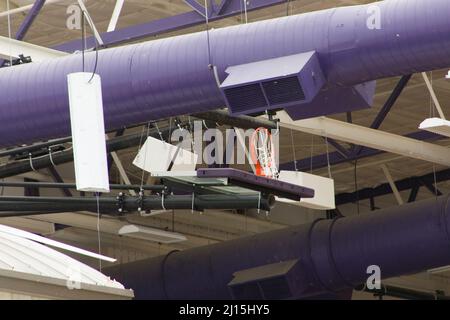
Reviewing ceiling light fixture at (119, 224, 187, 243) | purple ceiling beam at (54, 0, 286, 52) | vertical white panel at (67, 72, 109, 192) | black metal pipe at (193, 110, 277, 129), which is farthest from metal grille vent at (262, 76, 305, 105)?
ceiling light fixture at (119, 224, 187, 243)

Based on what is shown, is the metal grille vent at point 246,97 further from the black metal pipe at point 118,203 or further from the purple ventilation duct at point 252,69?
→ the black metal pipe at point 118,203

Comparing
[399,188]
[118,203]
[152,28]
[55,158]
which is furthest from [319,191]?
[399,188]

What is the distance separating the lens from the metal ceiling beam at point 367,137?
979 inches

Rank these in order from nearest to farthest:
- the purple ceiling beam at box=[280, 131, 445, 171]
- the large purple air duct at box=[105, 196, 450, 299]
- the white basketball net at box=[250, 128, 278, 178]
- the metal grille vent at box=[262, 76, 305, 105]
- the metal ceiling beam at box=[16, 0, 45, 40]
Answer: the metal grille vent at box=[262, 76, 305, 105], the white basketball net at box=[250, 128, 278, 178], the metal ceiling beam at box=[16, 0, 45, 40], the large purple air duct at box=[105, 196, 450, 299], the purple ceiling beam at box=[280, 131, 445, 171]

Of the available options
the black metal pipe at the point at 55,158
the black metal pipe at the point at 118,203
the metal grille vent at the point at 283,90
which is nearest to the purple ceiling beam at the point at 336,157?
the black metal pipe at the point at 55,158

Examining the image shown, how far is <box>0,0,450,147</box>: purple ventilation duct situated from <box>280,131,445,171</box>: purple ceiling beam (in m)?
9.78

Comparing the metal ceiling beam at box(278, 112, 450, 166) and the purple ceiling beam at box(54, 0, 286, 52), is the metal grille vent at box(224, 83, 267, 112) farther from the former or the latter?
the metal ceiling beam at box(278, 112, 450, 166)

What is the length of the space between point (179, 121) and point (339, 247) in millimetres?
4360

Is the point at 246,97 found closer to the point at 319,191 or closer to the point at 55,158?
the point at 319,191

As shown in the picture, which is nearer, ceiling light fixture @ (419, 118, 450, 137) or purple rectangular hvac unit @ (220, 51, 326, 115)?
purple rectangular hvac unit @ (220, 51, 326, 115)

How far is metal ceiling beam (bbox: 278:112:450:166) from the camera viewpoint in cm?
2486

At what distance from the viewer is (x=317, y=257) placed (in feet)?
86.7

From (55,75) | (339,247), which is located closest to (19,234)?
(55,75)

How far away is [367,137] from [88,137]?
10515mm
